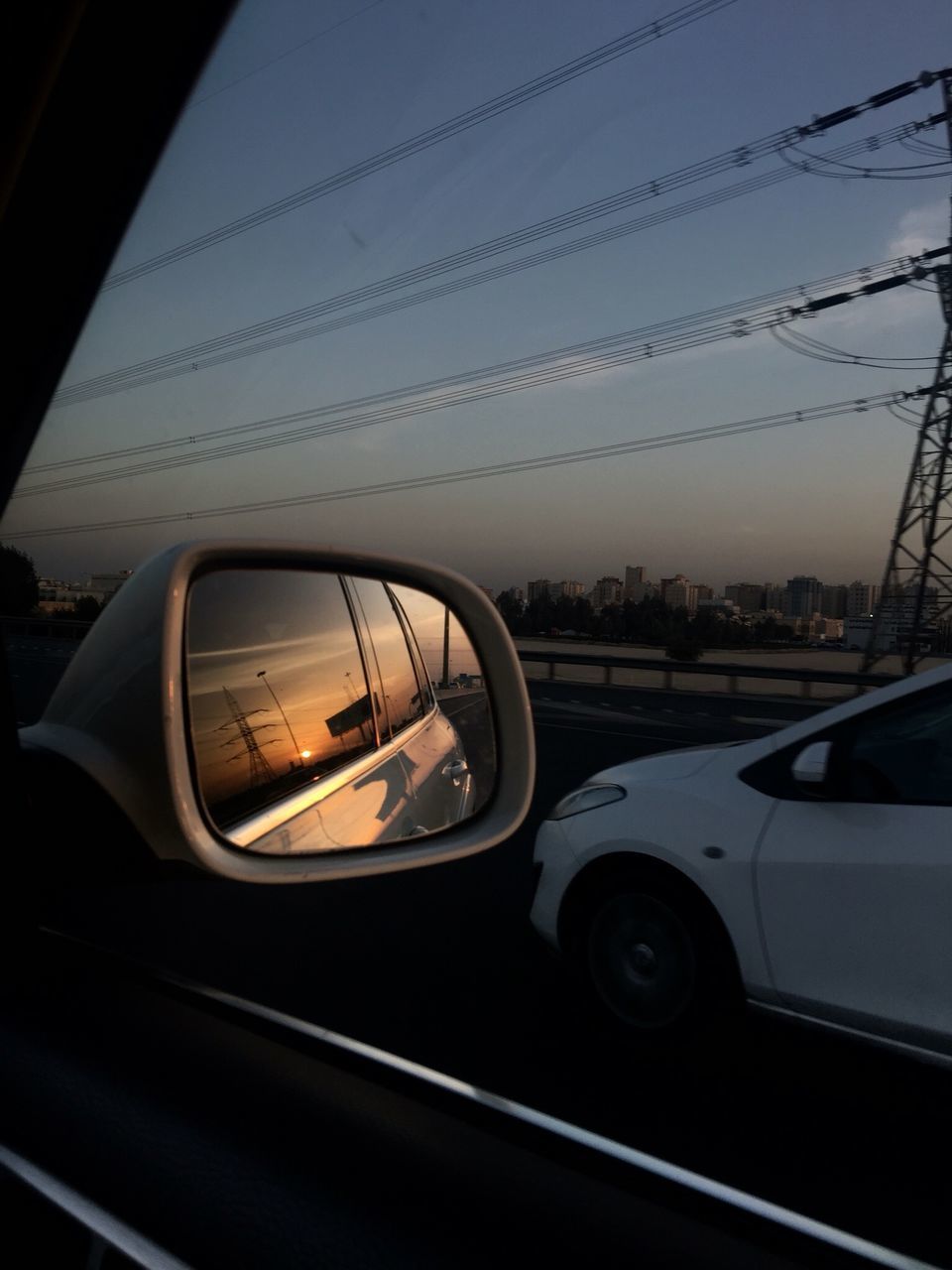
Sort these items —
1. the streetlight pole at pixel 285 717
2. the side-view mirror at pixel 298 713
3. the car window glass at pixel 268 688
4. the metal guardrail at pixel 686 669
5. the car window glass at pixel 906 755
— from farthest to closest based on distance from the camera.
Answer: the metal guardrail at pixel 686 669 < the car window glass at pixel 906 755 < the streetlight pole at pixel 285 717 < the car window glass at pixel 268 688 < the side-view mirror at pixel 298 713

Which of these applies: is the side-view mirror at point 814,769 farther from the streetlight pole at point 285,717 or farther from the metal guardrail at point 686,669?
the metal guardrail at point 686,669

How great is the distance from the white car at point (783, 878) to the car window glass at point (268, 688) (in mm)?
1901

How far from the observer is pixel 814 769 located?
12.3 feet

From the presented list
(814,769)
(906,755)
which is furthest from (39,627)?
Result: (906,755)

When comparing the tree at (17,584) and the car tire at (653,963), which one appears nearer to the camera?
the tree at (17,584)

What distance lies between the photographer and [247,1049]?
3096mm

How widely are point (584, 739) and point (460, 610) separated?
1107cm

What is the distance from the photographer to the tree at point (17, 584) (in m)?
2.82

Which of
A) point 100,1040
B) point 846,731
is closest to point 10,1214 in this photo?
point 100,1040

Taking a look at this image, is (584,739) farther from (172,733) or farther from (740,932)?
(172,733)

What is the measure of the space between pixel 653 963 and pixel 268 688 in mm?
2655

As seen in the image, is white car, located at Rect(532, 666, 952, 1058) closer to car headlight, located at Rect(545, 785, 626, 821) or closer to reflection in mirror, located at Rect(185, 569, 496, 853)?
car headlight, located at Rect(545, 785, 626, 821)

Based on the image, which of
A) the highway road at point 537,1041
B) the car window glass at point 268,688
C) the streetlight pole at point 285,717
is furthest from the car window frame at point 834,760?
the streetlight pole at point 285,717

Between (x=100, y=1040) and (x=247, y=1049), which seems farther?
(x=247, y=1049)
